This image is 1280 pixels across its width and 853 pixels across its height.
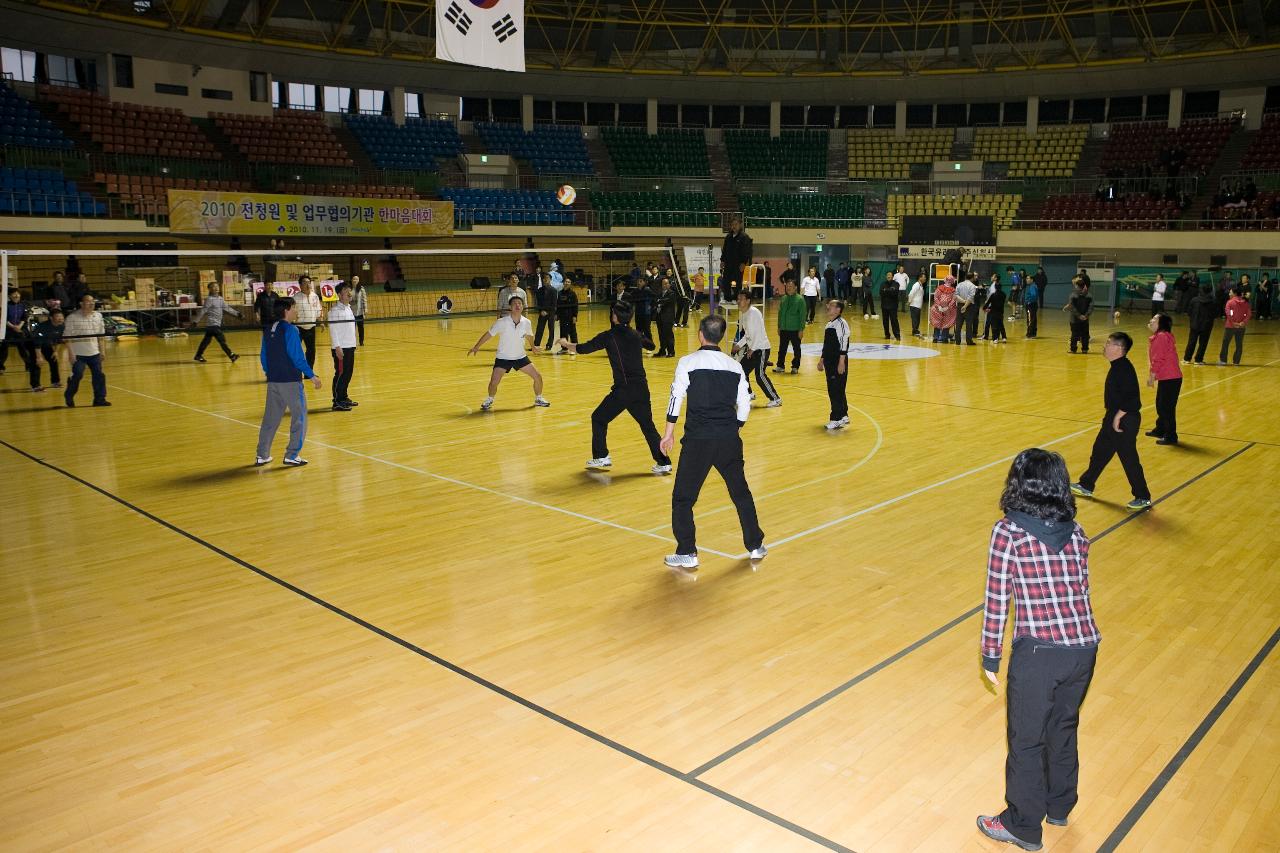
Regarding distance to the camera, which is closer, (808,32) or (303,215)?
(303,215)

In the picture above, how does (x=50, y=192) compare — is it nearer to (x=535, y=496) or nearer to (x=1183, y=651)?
(x=535, y=496)

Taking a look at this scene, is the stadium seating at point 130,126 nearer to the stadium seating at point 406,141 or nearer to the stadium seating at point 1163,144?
the stadium seating at point 406,141

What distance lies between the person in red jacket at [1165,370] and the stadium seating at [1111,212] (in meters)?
27.5

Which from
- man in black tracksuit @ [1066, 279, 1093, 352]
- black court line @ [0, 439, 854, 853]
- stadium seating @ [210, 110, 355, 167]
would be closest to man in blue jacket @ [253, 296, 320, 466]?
black court line @ [0, 439, 854, 853]

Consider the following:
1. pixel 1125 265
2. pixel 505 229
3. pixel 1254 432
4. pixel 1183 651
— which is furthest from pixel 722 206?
pixel 1183 651

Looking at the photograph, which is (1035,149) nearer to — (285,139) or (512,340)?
(285,139)

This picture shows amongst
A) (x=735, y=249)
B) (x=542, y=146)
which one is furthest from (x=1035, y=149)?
(x=735, y=249)

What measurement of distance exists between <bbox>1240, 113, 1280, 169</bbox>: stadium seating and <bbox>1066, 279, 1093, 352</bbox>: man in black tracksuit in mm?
21199

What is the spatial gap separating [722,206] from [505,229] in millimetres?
11072

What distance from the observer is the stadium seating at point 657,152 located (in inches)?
1788

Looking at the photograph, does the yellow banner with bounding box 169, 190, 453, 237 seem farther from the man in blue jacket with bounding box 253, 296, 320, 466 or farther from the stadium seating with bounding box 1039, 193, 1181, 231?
the stadium seating with bounding box 1039, 193, 1181, 231

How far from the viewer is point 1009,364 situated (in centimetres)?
2047

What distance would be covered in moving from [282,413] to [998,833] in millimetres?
8872

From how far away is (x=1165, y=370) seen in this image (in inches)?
455
